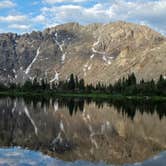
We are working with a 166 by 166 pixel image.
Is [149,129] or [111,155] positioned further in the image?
[149,129]

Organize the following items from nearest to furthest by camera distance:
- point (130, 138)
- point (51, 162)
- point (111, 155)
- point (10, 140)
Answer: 1. point (51, 162)
2. point (111, 155)
3. point (10, 140)
4. point (130, 138)

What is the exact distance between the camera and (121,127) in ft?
226

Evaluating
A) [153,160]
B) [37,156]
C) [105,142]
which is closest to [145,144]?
[105,142]

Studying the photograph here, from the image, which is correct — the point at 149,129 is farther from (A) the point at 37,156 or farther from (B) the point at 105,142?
(A) the point at 37,156

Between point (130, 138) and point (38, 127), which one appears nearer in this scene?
point (130, 138)

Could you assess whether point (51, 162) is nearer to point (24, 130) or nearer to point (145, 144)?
point (145, 144)

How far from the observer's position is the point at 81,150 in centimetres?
4150

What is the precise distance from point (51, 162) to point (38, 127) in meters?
31.8

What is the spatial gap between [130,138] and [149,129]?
12929 millimetres

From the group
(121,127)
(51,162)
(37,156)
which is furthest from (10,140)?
(121,127)

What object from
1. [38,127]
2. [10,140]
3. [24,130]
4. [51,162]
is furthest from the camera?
[38,127]

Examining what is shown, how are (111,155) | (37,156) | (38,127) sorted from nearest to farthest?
(37,156), (111,155), (38,127)

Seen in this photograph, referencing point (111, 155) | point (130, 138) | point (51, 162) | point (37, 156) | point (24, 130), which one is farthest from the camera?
point (24, 130)

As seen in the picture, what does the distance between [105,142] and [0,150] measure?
1528 centimetres
